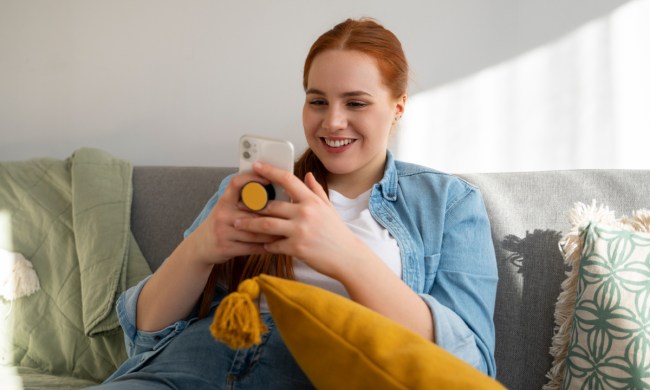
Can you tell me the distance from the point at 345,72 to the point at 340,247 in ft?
1.31

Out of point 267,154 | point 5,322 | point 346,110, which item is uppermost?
Result: point 346,110

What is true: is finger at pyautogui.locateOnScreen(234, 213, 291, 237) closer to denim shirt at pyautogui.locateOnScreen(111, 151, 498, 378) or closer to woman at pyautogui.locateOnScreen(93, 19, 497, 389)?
woman at pyautogui.locateOnScreen(93, 19, 497, 389)

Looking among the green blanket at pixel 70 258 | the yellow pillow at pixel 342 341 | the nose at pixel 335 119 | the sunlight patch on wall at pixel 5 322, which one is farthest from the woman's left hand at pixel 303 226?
the sunlight patch on wall at pixel 5 322

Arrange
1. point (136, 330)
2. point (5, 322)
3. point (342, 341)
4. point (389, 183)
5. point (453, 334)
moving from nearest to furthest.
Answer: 1. point (342, 341)
2. point (453, 334)
3. point (136, 330)
4. point (389, 183)
5. point (5, 322)

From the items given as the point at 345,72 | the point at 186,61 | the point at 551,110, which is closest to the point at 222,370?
the point at 345,72

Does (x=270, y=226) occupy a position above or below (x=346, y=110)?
below

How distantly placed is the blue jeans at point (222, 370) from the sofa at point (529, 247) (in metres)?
0.52

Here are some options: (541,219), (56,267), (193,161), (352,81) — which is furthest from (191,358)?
(193,161)

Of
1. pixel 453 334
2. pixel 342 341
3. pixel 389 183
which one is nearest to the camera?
pixel 342 341

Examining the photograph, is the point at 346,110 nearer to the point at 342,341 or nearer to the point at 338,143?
the point at 338,143

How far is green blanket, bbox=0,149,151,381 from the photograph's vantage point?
57.0 inches

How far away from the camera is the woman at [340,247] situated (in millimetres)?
866

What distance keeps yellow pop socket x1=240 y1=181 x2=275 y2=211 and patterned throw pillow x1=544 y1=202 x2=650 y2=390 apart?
2.31ft

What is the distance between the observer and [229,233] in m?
0.89
